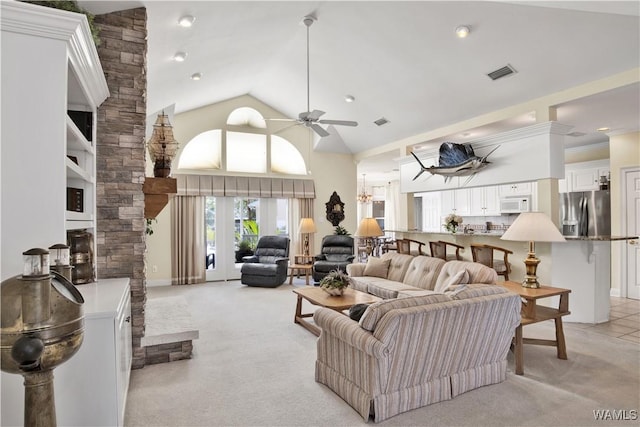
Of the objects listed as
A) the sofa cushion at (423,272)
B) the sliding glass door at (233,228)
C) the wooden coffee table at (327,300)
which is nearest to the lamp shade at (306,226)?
the sliding glass door at (233,228)

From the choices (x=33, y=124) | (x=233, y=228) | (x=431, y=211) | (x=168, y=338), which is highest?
(x=33, y=124)

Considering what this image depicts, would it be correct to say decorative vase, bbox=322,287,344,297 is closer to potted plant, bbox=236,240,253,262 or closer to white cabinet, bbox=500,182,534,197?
potted plant, bbox=236,240,253,262

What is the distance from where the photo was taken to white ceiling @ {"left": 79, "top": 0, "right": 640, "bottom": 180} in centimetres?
380

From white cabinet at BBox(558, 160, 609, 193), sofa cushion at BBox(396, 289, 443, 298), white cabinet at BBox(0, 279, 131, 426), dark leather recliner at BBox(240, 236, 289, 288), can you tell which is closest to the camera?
white cabinet at BBox(0, 279, 131, 426)

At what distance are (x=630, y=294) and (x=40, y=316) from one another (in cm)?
777

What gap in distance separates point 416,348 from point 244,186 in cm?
615

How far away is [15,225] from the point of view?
1.81 m

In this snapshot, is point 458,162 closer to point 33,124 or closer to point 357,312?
point 357,312

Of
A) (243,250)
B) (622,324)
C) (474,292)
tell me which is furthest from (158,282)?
(622,324)

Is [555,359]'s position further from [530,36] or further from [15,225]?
[15,225]

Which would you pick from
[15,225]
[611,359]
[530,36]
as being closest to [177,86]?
[15,225]

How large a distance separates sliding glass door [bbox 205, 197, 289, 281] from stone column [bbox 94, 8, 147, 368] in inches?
184

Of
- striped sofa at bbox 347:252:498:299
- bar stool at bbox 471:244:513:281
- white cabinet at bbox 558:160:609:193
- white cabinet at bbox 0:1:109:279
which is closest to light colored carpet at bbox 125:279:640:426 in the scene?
striped sofa at bbox 347:252:498:299

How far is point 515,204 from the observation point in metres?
7.85
